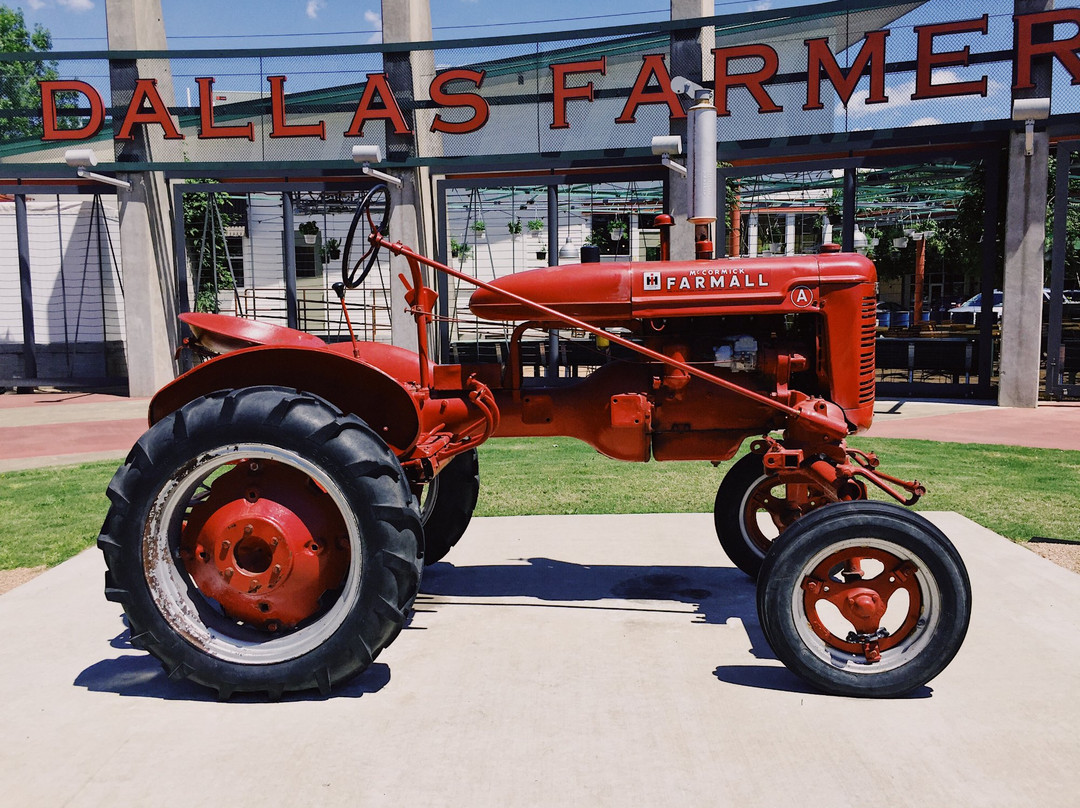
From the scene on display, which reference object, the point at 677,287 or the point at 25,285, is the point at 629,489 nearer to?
the point at 677,287

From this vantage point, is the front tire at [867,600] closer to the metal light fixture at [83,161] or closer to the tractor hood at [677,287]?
the tractor hood at [677,287]

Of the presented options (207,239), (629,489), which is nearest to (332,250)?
(207,239)

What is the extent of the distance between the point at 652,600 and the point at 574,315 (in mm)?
1306

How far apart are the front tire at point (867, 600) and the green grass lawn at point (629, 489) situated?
2.48 m

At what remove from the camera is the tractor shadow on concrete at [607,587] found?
3871mm

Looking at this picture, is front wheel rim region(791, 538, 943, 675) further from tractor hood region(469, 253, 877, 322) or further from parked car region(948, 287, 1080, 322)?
parked car region(948, 287, 1080, 322)

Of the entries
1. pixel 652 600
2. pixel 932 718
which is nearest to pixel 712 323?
pixel 652 600

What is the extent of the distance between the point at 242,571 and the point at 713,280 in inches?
79.0

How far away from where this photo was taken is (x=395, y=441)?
3.44 m

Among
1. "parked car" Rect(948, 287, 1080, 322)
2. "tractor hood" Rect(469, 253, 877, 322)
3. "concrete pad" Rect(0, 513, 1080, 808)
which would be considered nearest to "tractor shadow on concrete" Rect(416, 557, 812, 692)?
"concrete pad" Rect(0, 513, 1080, 808)

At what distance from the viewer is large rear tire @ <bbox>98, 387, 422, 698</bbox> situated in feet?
9.66

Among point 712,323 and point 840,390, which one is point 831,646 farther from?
point 712,323

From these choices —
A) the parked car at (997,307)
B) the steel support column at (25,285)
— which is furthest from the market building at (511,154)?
the parked car at (997,307)

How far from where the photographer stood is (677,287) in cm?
349
